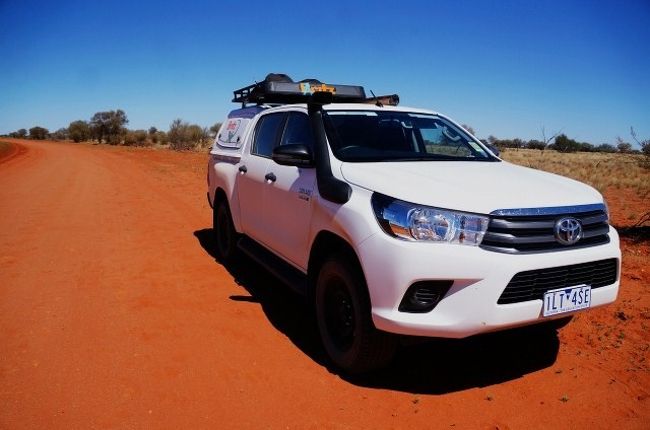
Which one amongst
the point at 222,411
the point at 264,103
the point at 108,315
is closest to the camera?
the point at 222,411

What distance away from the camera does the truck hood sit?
9.81 feet

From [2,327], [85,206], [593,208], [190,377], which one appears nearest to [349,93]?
[593,208]

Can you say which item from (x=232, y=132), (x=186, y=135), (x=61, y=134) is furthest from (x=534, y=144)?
(x=61, y=134)

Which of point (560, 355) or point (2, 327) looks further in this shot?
point (2, 327)

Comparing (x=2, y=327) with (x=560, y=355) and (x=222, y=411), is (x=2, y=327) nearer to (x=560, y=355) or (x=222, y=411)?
(x=222, y=411)

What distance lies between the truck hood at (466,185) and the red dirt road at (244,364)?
132cm

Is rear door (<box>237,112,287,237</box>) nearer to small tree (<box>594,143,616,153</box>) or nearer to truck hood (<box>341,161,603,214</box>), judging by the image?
truck hood (<box>341,161,603,214</box>)

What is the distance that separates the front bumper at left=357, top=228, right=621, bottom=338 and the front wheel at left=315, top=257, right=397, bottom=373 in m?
0.21

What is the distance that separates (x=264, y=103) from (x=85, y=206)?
5.93m

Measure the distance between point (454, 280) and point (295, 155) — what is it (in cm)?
162

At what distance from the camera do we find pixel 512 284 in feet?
9.61

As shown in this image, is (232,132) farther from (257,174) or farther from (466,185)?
(466,185)

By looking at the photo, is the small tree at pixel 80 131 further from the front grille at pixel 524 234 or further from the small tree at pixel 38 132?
the front grille at pixel 524 234

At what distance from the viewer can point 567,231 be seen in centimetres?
309
